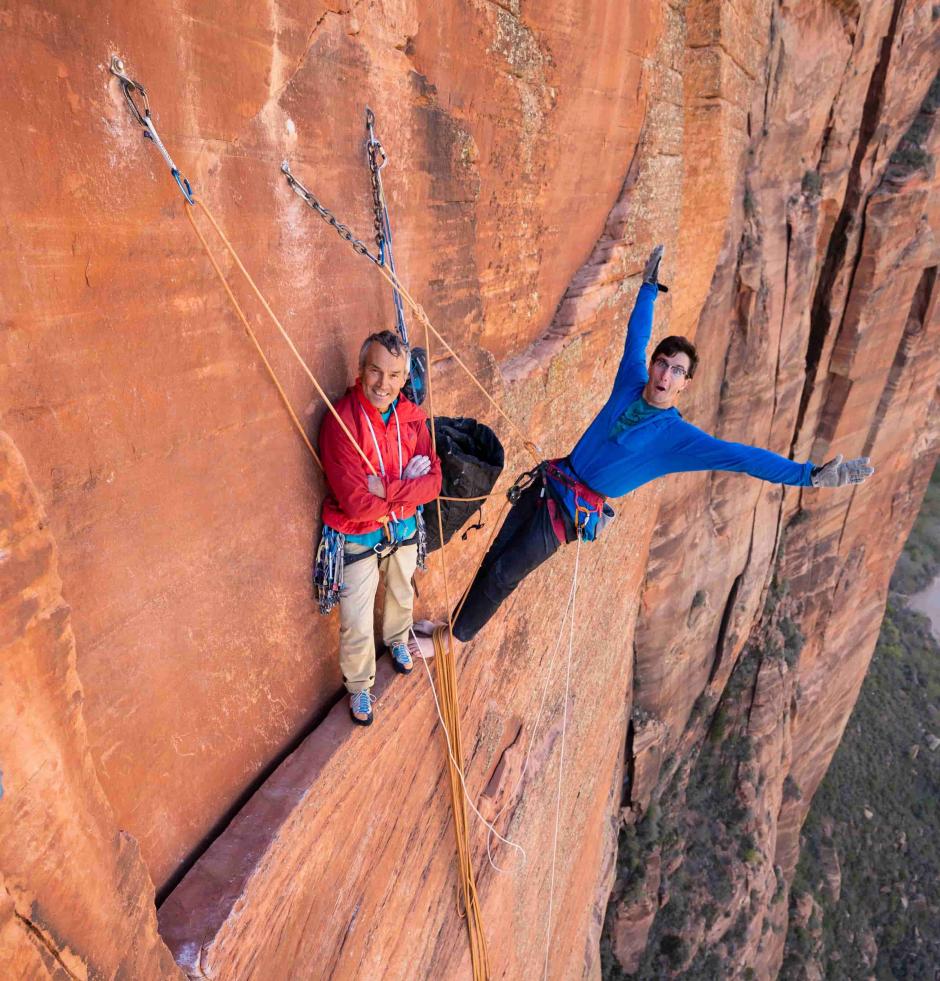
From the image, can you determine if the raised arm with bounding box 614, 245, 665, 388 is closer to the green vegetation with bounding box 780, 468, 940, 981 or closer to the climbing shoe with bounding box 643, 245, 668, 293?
the climbing shoe with bounding box 643, 245, 668, 293

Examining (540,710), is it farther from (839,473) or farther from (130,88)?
(130,88)

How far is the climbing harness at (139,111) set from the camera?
1726 mm

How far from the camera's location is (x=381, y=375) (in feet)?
8.53

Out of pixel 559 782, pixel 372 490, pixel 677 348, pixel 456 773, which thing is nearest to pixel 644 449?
pixel 677 348

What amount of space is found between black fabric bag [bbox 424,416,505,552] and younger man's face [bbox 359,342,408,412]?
1.70 ft

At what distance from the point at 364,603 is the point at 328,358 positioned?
107cm

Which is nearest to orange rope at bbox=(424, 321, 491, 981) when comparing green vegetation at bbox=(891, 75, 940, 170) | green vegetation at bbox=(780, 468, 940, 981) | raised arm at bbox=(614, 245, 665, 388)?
raised arm at bbox=(614, 245, 665, 388)

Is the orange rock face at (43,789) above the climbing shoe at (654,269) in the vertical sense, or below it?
below

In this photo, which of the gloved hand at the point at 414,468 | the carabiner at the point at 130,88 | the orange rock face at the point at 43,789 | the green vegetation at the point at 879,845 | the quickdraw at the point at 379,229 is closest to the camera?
the orange rock face at the point at 43,789

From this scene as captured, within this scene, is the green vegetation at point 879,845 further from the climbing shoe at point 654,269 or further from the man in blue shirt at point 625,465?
the climbing shoe at point 654,269

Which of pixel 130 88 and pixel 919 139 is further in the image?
pixel 919 139

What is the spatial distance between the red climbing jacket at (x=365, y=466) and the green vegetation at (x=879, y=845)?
55.1 ft

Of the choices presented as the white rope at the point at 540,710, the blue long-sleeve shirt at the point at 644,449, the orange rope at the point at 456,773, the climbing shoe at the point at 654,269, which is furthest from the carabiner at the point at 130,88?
the white rope at the point at 540,710

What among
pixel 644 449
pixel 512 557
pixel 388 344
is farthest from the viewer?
pixel 512 557
